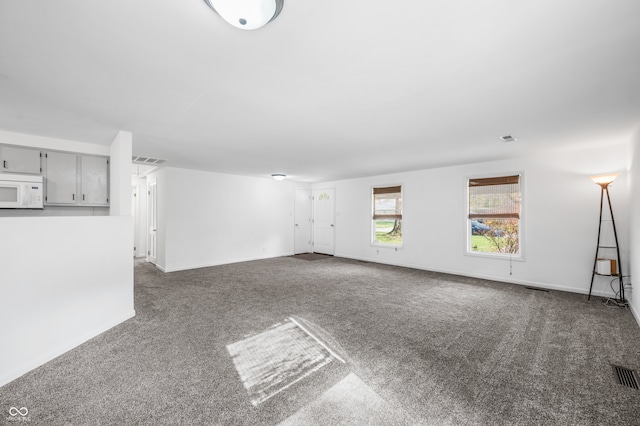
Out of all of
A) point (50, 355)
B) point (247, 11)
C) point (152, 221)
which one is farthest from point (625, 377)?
point (152, 221)

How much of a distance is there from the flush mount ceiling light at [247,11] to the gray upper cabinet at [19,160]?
4.11 meters

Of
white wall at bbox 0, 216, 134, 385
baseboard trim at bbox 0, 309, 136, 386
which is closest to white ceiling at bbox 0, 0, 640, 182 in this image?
white wall at bbox 0, 216, 134, 385

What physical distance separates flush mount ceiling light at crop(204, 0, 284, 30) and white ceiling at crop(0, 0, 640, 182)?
0.11m

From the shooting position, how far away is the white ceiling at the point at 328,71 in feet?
4.93

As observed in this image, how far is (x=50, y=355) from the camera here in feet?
8.00

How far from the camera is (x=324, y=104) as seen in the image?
2.69 m

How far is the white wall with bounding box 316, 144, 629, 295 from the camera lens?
4359 millimetres

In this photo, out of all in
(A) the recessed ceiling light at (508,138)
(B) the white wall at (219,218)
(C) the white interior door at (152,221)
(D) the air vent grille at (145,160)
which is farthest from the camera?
(C) the white interior door at (152,221)

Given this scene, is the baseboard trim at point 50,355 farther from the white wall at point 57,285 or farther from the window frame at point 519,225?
the window frame at point 519,225

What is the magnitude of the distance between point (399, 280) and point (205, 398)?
4.29 m

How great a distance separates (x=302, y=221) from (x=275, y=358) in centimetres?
678

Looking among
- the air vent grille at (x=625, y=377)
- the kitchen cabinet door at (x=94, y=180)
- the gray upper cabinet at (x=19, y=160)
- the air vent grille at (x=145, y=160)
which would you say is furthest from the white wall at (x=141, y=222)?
the air vent grille at (x=625, y=377)

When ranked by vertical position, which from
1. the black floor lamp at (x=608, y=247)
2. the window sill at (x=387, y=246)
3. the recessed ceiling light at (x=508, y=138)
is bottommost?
the window sill at (x=387, y=246)

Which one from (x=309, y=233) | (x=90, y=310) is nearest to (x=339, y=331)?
(x=90, y=310)
